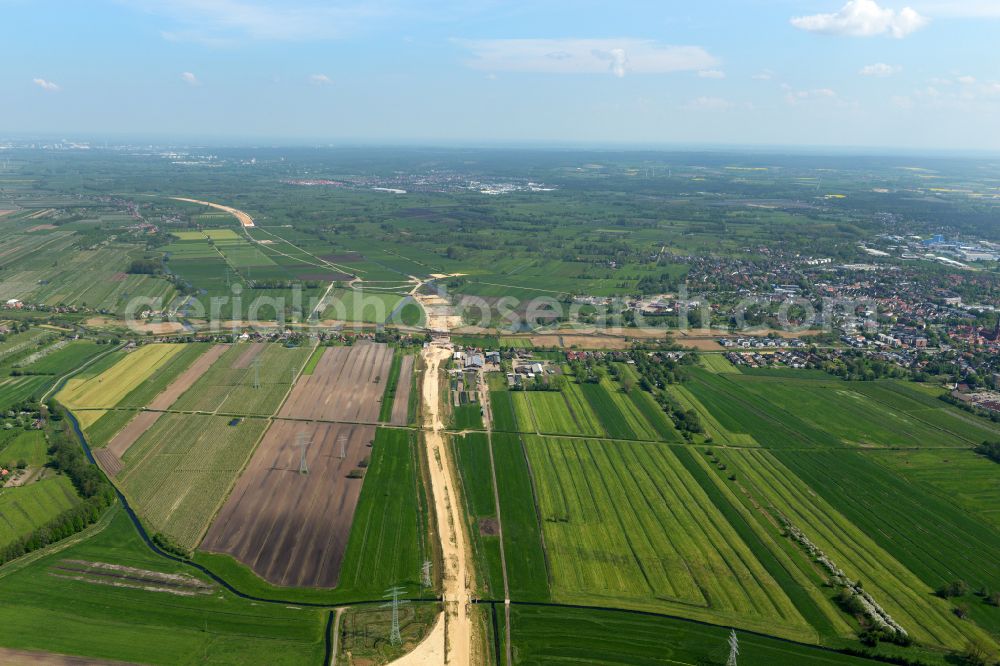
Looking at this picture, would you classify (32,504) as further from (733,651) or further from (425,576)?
(733,651)

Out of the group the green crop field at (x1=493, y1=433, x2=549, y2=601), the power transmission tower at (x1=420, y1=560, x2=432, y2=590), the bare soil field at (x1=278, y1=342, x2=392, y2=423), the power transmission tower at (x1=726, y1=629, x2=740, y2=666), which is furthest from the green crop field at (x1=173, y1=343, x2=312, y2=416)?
the power transmission tower at (x1=726, y1=629, x2=740, y2=666)

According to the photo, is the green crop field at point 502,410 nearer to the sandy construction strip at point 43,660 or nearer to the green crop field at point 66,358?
the sandy construction strip at point 43,660

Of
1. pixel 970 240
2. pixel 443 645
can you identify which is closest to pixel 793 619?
pixel 443 645

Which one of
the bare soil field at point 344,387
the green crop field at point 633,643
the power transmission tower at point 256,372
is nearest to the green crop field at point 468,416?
the bare soil field at point 344,387

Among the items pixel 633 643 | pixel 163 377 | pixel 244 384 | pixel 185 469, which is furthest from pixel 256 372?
pixel 633 643

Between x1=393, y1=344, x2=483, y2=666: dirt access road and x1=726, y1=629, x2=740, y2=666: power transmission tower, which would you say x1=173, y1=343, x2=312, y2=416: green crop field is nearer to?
x1=393, y1=344, x2=483, y2=666: dirt access road
